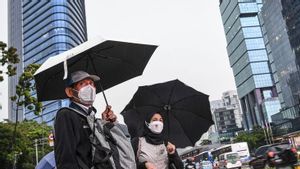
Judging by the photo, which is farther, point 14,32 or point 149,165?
point 14,32

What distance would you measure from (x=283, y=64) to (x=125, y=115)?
9346cm

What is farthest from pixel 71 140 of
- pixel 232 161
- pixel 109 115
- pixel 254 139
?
pixel 254 139

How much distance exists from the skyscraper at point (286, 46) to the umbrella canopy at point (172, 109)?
84103mm

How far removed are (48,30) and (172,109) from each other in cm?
11619

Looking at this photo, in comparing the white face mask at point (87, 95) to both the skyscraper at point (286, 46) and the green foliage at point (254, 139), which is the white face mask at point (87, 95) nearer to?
the green foliage at point (254, 139)

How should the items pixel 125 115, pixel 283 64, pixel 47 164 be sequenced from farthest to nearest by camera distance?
pixel 283 64
pixel 125 115
pixel 47 164

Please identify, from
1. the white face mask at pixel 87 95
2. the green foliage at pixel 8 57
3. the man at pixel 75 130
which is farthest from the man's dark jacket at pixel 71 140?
the green foliage at pixel 8 57

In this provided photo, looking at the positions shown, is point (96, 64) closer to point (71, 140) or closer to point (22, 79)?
point (71, 140)

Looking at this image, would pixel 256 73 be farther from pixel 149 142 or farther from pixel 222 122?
pixel 149 142

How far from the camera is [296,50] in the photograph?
84.4 meters

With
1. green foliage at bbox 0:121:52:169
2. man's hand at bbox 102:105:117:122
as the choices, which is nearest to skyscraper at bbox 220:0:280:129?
green foliage at bbox 0:121:52:169

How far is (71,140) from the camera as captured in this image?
9.07ft

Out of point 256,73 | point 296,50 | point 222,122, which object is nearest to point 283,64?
point 296,50

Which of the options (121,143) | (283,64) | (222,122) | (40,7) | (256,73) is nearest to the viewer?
(121,143)
